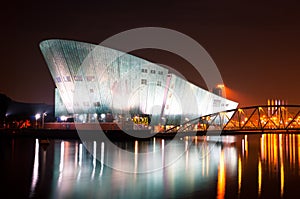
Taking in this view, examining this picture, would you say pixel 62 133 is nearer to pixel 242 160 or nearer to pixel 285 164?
pixel 242 160

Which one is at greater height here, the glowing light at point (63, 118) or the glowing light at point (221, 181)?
the glowing light at point (63, 118)

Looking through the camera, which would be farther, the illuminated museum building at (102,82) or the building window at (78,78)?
the building window at (78,78)

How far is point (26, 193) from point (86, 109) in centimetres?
5097

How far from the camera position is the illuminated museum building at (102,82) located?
206 ft

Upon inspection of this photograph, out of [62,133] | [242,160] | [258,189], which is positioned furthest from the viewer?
[62,133]

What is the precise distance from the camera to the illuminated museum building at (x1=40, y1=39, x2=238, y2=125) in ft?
206

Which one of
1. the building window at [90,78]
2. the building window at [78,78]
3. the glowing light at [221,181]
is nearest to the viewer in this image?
the glowing light at [221,181]

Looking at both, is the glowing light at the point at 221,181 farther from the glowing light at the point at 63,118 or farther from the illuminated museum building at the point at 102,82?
the glowing light at the point at 63,118

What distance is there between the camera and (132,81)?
67.7m

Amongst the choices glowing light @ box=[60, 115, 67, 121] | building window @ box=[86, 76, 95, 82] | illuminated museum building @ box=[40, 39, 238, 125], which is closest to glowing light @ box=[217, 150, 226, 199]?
illuminated museum building @ box=[40, 39, 238, 125]

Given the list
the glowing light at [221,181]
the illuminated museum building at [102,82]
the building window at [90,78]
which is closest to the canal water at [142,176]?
the glowing light at [221,181]

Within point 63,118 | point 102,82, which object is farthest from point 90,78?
point 63,118

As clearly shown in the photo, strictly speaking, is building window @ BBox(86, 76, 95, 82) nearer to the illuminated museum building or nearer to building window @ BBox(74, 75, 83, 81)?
the illuminated museum building

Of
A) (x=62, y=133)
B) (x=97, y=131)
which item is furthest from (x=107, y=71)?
(x=62, y=133)
